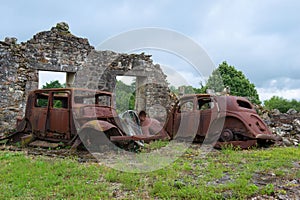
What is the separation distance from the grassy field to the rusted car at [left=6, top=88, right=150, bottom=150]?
42.3 inches

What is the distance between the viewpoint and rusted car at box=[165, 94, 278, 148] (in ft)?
24.1

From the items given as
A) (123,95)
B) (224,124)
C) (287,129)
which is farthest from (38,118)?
(287,129)

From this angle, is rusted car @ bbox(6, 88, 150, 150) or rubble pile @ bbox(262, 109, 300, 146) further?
rubble pile @ bbox(262, 109, 300, 146)

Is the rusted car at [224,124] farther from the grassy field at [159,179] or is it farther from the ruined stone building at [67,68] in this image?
the ruined stone building at [67,68]

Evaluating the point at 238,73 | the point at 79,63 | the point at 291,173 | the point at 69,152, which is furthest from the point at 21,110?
the point at 238,73

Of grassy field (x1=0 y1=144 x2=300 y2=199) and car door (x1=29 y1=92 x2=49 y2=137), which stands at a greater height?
car door (x1=29 y1=92 x2=49 y2=137)

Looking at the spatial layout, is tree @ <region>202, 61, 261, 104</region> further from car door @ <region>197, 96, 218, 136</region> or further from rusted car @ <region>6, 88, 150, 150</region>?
rusted car @ <region>6, 88, 150, 150</region>

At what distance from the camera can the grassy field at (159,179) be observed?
12.5 feet

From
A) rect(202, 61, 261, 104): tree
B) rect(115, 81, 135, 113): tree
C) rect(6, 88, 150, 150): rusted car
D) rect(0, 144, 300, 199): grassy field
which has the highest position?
rect(202, 61, 261, 104): tree

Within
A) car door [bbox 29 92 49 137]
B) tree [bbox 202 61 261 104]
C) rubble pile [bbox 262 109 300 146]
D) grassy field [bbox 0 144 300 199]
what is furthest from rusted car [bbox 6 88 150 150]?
tree [bbox 202 61 261 104]

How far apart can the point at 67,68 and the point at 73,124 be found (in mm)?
4854

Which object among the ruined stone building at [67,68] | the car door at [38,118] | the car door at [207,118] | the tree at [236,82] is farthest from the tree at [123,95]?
the tree at [236,82]

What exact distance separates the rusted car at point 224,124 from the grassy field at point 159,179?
140 centimetres

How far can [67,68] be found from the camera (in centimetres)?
1148
